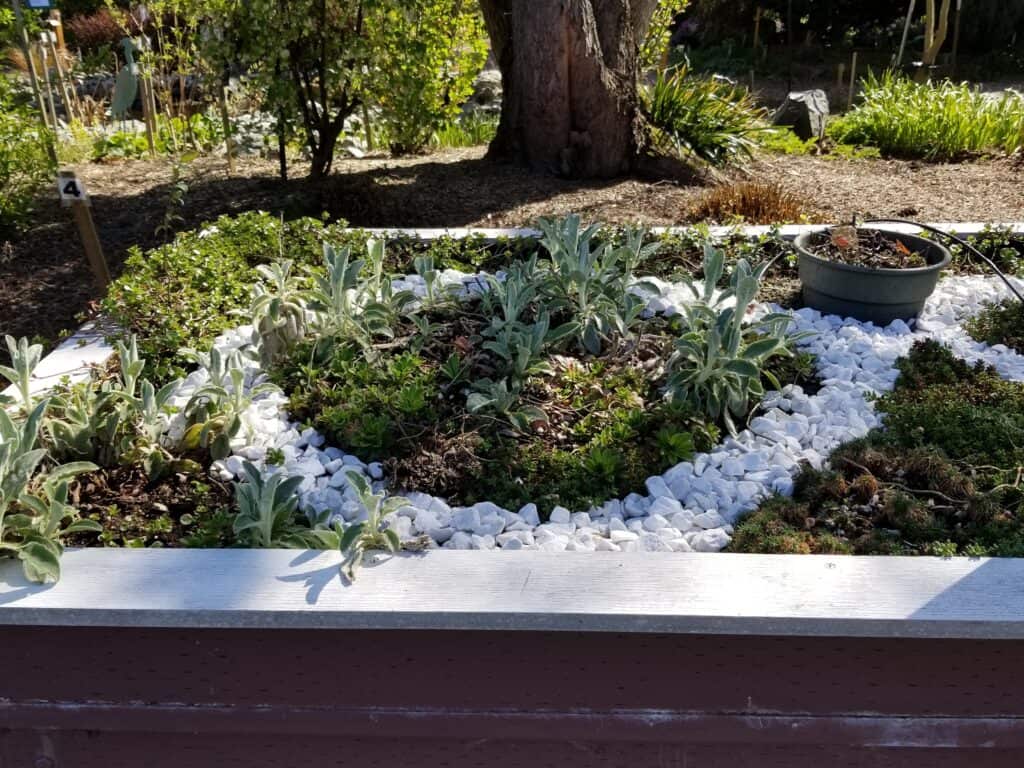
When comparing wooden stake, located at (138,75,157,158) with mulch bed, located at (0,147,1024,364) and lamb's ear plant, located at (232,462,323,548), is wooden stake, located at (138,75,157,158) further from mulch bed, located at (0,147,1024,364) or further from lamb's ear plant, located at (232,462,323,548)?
lamb's ear plant, located at (232,462,323,548)

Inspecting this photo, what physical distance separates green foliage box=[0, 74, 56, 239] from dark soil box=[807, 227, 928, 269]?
4.63 m

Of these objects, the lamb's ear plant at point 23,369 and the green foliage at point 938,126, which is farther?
the green foliage at point 938,126

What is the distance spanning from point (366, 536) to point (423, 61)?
465 centimetres

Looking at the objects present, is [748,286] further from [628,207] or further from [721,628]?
[628,207]

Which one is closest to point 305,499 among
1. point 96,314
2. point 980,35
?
point 96,314

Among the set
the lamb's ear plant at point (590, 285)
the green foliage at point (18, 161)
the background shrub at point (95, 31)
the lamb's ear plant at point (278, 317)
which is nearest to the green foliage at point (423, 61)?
the green foliage at point (18, 161)

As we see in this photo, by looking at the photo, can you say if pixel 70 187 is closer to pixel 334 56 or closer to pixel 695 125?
pixel 334 56

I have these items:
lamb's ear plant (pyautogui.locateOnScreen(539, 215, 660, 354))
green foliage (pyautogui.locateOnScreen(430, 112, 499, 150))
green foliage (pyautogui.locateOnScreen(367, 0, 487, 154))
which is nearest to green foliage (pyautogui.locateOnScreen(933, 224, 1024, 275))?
lamb's ear plant (pyautogui.locateOnScreen(539, 215, 660, 354))

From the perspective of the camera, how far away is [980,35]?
16.8 meters

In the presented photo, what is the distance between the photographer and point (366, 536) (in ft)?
6.54

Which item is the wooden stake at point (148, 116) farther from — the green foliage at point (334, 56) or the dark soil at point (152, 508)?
the dark soil at point (152, 508)

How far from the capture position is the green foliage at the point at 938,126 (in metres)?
7.20

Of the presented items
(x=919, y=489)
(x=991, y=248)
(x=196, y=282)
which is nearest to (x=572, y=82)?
(x=991, y=248)

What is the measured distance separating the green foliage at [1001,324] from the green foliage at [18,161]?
5246mm
